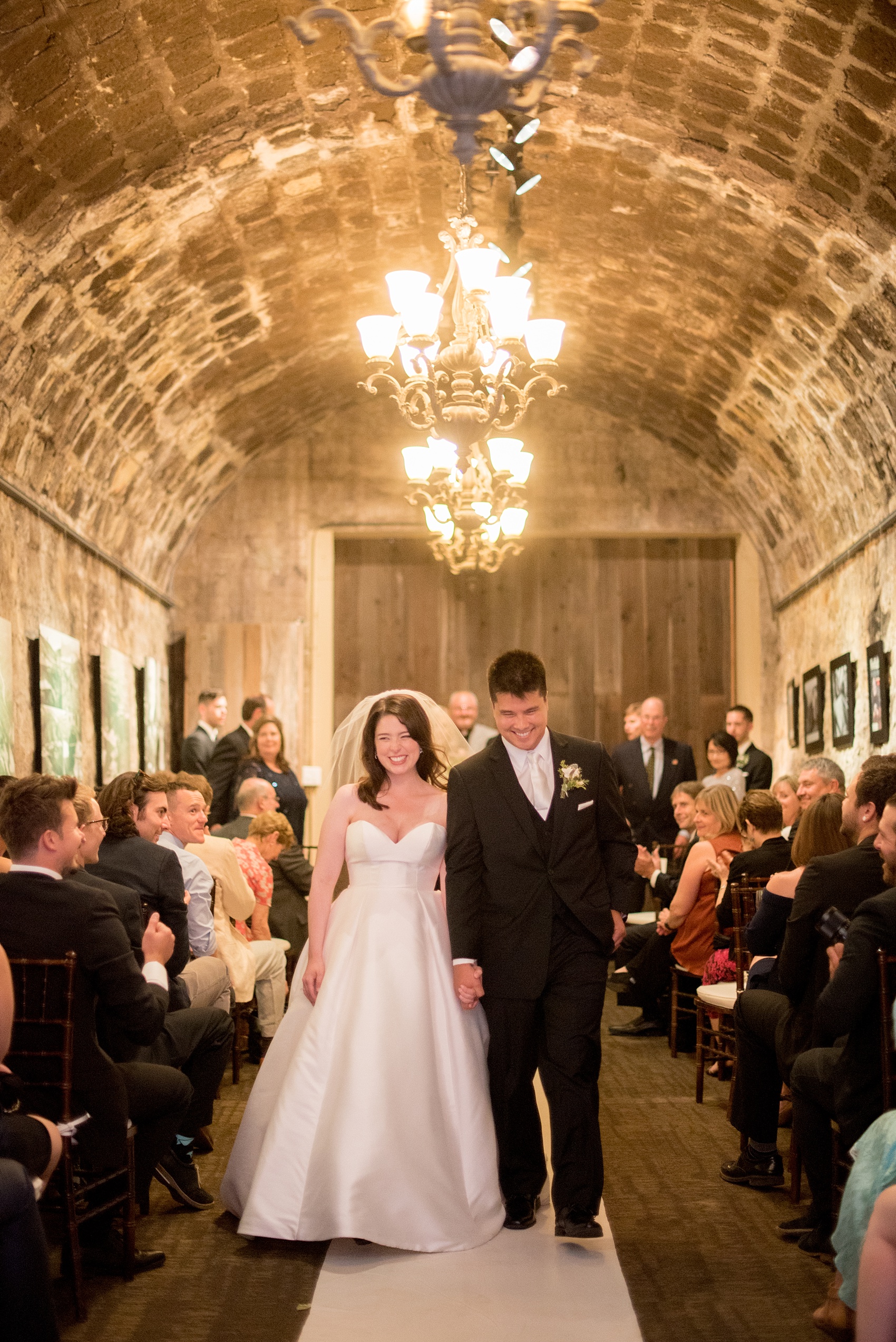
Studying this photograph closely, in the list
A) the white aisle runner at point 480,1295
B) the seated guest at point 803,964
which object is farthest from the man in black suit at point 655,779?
the white aisle runner at point 480,1295

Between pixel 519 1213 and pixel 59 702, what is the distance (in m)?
5.13

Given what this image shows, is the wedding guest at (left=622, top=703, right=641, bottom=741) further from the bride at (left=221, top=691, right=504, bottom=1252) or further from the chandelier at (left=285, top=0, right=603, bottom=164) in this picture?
the chandelier at (left=285, top=0, right=603, bottom=164)

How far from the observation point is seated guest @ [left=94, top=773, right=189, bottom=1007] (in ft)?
14.4

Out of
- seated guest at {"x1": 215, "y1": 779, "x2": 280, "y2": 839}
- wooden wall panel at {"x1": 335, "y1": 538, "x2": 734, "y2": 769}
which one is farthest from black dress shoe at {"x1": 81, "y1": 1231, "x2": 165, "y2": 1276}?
wooden wall panel at {"x1": 335, "y1": 538, "x2": 734, "y2": 769}

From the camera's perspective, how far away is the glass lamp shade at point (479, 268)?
21.0 ft

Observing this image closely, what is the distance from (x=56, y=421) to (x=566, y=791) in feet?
16.9

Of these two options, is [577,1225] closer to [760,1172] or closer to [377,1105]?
[377,1105]

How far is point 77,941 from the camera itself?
344cm

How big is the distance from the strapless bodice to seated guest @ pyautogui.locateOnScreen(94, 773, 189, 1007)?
595 millimetres

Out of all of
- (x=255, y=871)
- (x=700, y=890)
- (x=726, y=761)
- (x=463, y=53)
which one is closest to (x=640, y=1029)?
(x=700, y=890)

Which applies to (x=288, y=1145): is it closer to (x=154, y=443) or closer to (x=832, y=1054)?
(x=832, y=1054)

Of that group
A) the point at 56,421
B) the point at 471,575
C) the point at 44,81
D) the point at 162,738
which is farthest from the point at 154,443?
the point at 44,81

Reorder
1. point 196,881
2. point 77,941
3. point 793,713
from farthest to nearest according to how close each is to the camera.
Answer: point 793,713, point 196,881, point 77,941

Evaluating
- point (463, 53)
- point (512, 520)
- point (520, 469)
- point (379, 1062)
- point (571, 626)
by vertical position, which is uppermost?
point (463, 53)
